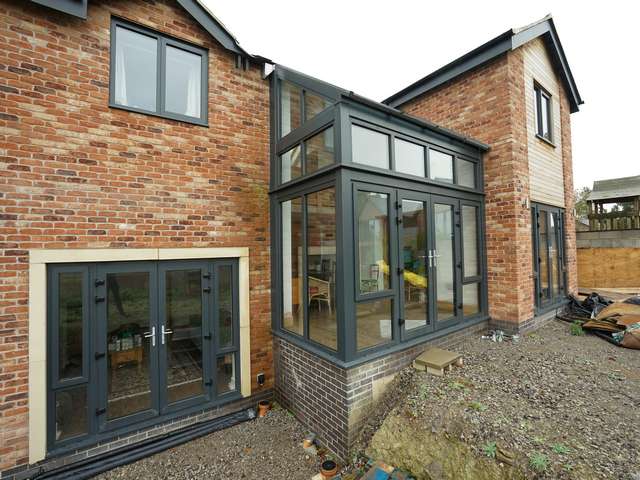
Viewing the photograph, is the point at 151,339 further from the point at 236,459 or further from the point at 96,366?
the point at 236,459

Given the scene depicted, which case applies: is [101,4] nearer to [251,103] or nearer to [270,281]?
[251,103]

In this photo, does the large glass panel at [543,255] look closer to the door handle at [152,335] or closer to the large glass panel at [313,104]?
the large glass panel at [313,104]

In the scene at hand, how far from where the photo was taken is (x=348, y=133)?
143 inches

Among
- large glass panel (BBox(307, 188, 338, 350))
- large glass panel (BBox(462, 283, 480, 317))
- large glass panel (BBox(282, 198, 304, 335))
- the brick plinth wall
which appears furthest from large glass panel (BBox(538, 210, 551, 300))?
large glass panel (BBox(282, 198, 304, 335))

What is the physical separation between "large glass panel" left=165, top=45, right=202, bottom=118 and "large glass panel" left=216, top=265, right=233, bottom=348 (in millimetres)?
2418

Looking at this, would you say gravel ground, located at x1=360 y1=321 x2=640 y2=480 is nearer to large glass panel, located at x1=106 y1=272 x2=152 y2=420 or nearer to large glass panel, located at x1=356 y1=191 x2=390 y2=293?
large glass panel, located at x1=356 y1=191 x2=390 y2=293

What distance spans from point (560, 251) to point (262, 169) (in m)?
7.52

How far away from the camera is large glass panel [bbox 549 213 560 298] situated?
6.86m

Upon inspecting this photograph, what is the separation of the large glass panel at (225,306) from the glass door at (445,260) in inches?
125

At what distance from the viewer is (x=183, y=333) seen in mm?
4234

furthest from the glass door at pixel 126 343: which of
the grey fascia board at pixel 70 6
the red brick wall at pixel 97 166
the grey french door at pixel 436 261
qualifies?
the grey french door at pixel 436 261

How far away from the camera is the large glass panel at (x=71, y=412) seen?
349 cm

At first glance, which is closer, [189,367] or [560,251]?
[189,367]

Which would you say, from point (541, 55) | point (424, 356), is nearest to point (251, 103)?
point (424, 356)
